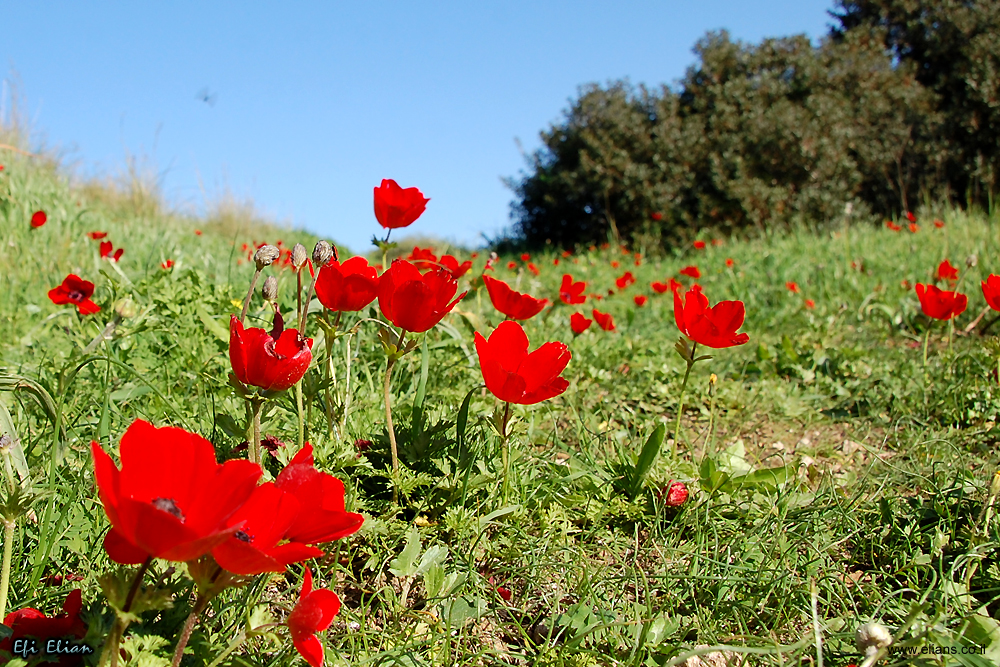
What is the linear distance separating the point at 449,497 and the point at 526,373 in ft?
1.56

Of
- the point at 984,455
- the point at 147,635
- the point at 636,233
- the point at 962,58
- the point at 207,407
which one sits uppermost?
the point at 962,58

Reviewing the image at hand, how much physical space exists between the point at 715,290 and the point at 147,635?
5.39m

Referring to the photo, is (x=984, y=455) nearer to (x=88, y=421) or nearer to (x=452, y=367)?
(x=452, y=367)

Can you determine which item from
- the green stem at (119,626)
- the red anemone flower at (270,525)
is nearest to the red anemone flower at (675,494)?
the red anemone flower at (270,525)

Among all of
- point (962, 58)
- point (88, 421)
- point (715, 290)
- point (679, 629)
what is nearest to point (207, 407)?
point (88, 421)

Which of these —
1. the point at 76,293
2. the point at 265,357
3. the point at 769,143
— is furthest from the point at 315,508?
the point at 769,143

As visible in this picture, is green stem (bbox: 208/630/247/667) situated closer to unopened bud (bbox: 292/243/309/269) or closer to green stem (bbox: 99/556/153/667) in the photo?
green stem (bbox: 99/556/153/667)

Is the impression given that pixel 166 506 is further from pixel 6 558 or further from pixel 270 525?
pixel 6 558

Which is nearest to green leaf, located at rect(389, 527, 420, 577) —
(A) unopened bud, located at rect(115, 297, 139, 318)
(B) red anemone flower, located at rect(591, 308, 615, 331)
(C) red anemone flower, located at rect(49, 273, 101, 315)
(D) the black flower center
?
(D) the black flower center

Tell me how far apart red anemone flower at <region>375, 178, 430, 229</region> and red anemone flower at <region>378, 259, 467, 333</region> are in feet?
1.31

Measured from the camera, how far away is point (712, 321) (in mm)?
1562

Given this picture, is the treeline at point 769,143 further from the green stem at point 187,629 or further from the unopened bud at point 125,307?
the green stem at point 187,629

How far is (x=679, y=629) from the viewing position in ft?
4.47

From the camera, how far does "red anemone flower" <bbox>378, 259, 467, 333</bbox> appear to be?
1265 mm
